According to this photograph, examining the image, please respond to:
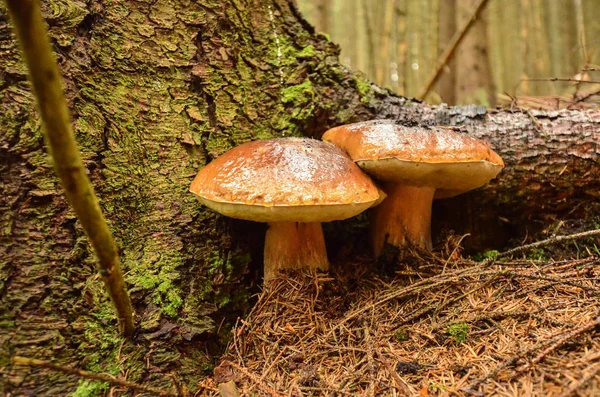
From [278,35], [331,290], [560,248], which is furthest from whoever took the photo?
[278,35]

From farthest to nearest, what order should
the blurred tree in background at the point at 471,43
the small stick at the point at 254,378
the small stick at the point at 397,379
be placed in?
the blurred tree in background at the point at 471,43 → the small stick at the point at 254,378 → the small stick at the point at 397,379

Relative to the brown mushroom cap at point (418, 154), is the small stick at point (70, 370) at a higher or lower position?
lower

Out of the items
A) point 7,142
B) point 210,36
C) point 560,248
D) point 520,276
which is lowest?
point 560,248

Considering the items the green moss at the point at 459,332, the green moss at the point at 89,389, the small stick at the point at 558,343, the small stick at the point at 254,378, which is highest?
the small stick at the point at 558,343

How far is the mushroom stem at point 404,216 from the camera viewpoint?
2.53 meters

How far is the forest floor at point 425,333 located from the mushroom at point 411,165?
232 mm

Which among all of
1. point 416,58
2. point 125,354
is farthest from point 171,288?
point 416,58

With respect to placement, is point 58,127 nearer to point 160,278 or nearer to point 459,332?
point 160,278

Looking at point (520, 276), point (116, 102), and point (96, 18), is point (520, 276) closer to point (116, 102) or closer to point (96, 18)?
point (116, 102)

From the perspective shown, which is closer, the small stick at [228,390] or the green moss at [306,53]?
the small stick at [228,390]

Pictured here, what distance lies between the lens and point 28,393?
159cm

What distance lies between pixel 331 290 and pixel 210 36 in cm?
171

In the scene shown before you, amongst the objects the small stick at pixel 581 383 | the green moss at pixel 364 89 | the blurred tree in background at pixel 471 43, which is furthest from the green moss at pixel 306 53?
the small stick at pixel 581 383

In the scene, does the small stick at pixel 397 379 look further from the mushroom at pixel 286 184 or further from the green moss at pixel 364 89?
the green moss at pixel 364 89
